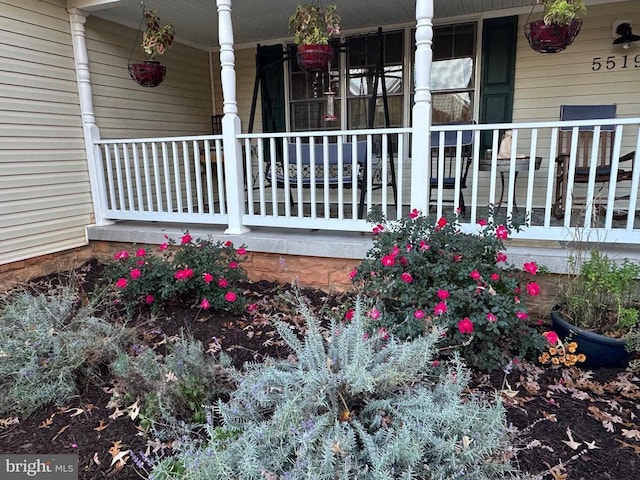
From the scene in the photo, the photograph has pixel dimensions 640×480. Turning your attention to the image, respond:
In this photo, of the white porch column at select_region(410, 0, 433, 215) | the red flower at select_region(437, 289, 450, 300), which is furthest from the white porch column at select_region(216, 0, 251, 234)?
the red flower at select_region(437, 289, 450, 300)

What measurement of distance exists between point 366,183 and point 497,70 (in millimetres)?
2121

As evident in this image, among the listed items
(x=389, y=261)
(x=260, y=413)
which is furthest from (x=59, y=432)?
(x=389, y=261)

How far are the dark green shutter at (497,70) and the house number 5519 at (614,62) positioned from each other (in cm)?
75

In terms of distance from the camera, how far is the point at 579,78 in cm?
422

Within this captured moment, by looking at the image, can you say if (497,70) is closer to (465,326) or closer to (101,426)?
(465,326)

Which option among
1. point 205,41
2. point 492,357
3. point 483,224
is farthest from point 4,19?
point 492,357

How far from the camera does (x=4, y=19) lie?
338 centimetres

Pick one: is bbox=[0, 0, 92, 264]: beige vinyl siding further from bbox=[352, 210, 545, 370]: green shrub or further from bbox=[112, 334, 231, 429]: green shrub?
bbox=[352, 210, 545, 370]: green shrub

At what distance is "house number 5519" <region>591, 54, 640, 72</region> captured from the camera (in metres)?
4.03

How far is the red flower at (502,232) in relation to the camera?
2.33 meters

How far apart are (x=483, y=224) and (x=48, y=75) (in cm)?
388

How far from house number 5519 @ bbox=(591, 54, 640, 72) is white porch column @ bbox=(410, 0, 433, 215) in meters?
2.40

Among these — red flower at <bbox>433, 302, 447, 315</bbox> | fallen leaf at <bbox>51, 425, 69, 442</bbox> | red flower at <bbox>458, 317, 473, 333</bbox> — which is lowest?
fallen leaf at <bbox>51, 425, 69, 442</bbox>

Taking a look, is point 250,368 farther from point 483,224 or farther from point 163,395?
point 483,224
